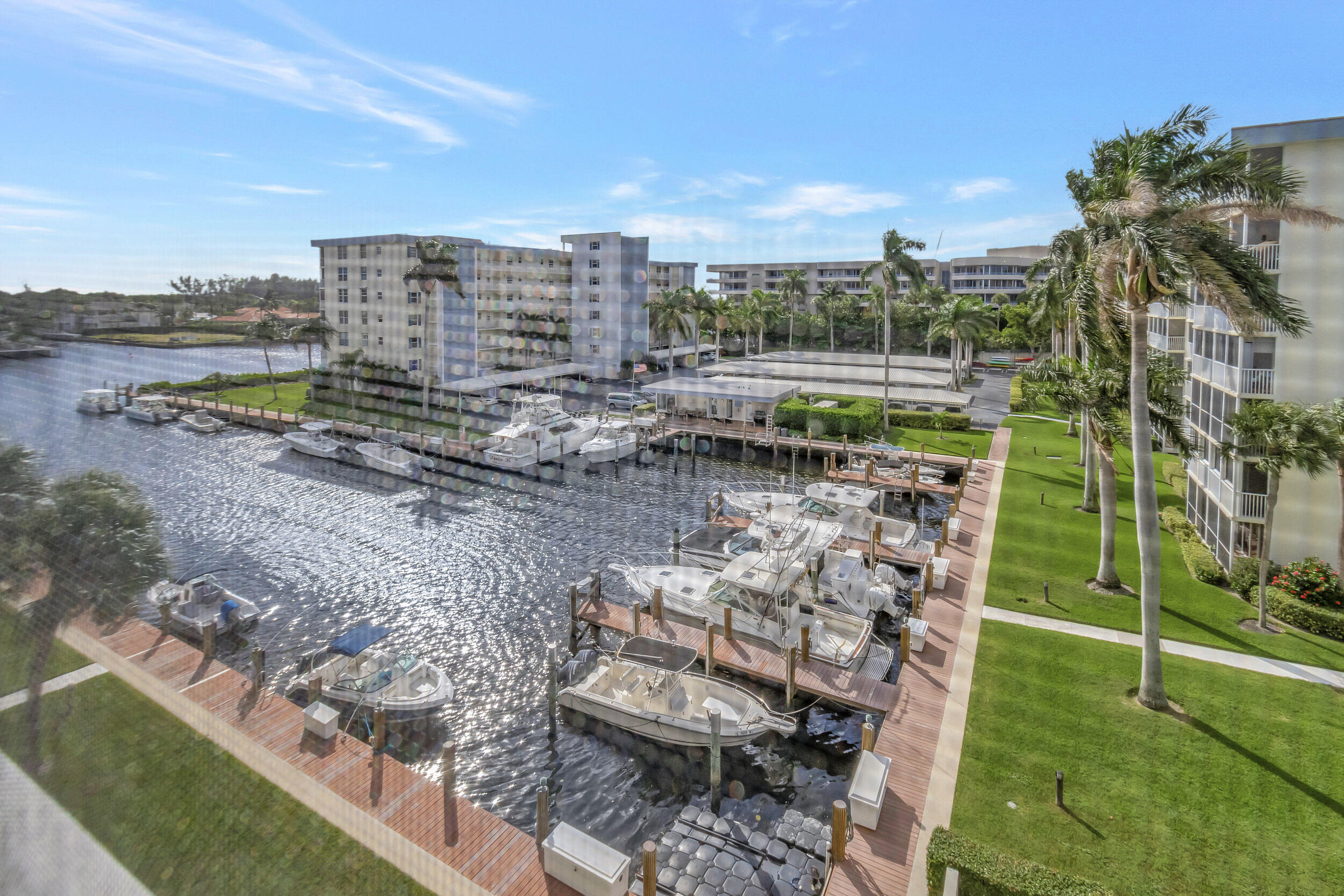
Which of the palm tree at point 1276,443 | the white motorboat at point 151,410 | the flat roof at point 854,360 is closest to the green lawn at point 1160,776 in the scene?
the palm tree at point 1276,443

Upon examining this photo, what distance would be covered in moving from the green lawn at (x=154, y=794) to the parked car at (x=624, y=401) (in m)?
24.1

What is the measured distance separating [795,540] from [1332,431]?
677 centimetres

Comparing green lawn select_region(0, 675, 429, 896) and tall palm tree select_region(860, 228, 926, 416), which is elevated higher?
tall palm tree select_region(860, 228, 926, 416)

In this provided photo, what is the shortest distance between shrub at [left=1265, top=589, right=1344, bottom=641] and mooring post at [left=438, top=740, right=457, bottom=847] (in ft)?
34.4

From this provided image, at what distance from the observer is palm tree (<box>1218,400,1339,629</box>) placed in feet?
27.5

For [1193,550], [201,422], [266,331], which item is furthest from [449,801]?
[201,422]

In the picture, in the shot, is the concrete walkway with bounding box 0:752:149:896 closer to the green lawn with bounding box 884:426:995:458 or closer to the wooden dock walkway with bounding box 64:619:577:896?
the wooden dock walkway with bounding box 64:619:577:896

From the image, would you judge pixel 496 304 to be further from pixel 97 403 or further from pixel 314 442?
pixel 97 403

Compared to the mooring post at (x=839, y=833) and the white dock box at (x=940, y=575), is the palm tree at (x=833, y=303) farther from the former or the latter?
the mooring post at (x=839, y=833)

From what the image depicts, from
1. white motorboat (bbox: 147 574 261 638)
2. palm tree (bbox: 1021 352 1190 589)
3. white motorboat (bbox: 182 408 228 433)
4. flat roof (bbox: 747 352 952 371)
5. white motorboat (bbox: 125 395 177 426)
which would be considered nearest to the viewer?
A: white motorboat (bbox: 125 395 177 426)

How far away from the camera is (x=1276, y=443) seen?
28.1ft

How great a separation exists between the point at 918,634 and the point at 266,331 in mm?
8233

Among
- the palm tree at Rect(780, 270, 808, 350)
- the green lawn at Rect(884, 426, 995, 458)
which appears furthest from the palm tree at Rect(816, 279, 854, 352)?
the green lawn at Rect(884, 426, 995, 458)

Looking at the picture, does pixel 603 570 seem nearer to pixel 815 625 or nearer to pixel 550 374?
pixel 815 625
